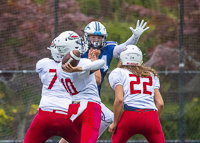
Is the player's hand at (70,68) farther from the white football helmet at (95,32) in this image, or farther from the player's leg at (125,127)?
the white football helmet at (95,32)

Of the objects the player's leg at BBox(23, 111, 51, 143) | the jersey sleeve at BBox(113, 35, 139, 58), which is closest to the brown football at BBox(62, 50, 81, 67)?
the player's leg at BBox(23, 111, 51, 143)

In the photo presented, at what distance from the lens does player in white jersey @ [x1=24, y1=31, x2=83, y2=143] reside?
3.65 metres

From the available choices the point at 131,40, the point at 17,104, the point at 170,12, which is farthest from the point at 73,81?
the point at 170,12

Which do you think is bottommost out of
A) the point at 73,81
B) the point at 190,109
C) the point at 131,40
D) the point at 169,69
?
the point at 190,109

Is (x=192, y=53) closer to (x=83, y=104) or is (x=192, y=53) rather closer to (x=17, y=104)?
(x=17, y=104)

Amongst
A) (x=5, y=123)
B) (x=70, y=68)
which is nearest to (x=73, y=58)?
(x=70, y=68)

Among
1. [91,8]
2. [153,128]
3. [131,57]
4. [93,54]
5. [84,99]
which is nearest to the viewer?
[84,99]

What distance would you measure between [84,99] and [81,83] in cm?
18

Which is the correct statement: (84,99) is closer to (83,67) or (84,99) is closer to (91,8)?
(83,67)

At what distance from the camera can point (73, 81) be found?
3490 millimetres

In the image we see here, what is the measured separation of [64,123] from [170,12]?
5387 mm

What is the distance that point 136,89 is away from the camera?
373cm

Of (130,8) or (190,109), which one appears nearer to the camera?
(190,109)

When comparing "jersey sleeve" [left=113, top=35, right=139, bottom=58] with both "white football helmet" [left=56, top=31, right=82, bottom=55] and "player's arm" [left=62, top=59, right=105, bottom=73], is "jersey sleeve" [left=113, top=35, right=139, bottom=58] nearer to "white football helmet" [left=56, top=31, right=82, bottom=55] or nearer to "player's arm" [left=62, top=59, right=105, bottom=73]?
"white football helmet" [left=56, top=31, right=82, bottom=55]
